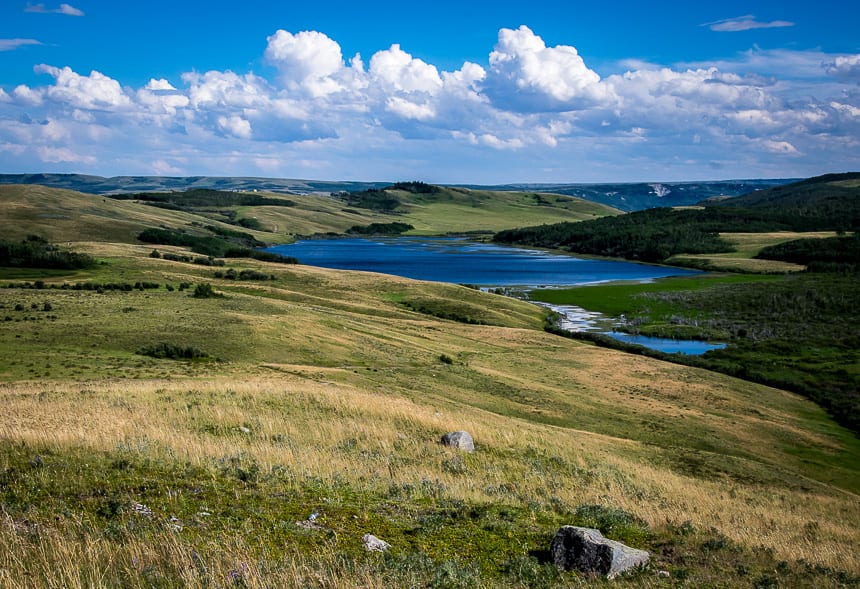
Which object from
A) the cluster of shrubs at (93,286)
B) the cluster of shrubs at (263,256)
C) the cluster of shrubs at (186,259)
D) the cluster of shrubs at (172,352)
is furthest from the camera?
the cluster of shrubs at (263,256)

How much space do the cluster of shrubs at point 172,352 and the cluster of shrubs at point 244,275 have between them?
57.4 metres

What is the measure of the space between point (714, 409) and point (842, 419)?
11.7 m

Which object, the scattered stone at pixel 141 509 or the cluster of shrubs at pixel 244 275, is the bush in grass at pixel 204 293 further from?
the scattered stone at pixel 141 509

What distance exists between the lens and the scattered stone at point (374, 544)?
392 inches

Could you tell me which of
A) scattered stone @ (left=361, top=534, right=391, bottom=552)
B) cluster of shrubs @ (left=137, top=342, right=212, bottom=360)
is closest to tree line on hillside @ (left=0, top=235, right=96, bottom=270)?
cluster of shrubs @ (left=137, top=342, right=212, bottom=360)

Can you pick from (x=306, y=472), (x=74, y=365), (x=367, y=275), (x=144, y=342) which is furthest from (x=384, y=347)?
(x=367, y=275)

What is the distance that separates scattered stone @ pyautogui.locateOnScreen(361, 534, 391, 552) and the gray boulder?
1137cm

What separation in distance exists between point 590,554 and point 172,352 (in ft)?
126

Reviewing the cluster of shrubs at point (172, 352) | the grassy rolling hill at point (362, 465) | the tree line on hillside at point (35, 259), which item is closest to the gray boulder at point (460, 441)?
the grassy rolling hill at point (362, 465)

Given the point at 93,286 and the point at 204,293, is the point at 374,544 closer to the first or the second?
the point at 204,293

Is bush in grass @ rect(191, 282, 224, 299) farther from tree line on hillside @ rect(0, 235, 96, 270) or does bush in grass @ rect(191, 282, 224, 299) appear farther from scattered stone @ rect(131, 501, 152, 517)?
scattered stone @ rect(131, 501, 152, 517)

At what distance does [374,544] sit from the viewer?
1011cm

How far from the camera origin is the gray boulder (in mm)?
21766

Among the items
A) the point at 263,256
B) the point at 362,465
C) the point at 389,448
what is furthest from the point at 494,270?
the point at 362,465
